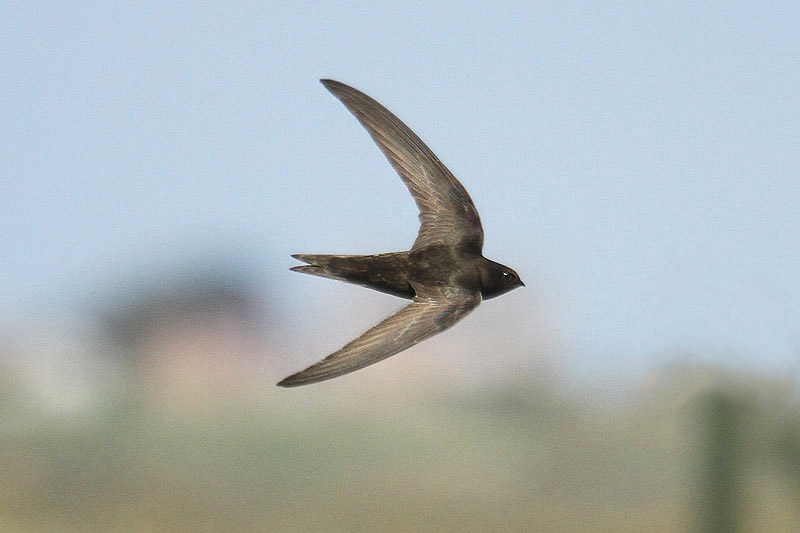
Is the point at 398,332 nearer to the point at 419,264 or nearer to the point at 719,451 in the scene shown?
the point at 419,264

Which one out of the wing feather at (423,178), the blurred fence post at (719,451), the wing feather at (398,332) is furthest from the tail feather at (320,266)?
the blurred fence post at (719,451)

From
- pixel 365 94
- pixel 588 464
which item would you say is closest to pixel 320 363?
pixel 365 94

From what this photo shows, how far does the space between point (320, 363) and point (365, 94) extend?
1.55m

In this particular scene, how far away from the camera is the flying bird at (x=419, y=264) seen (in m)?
3.62

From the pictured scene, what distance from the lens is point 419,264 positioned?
4145 millimetres

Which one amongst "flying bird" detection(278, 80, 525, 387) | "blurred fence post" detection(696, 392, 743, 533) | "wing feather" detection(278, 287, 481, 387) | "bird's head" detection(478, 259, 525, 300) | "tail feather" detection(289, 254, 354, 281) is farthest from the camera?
"blurred fence post" detection(696, 392, 743, 533)

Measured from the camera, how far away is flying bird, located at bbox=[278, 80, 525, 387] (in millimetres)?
3619

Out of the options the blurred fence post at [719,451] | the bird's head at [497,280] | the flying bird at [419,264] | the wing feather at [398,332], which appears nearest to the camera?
the wing feather at [398,332]

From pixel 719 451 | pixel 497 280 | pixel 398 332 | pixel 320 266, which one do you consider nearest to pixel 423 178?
pixel 497 280

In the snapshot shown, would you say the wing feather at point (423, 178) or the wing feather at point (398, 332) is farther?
the wing feather at point (423, 178)

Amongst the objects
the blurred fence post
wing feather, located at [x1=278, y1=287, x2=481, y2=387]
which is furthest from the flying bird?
the blurred fence post

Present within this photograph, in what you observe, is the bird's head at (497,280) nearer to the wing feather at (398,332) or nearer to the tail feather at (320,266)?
the wing feather at (398,332)

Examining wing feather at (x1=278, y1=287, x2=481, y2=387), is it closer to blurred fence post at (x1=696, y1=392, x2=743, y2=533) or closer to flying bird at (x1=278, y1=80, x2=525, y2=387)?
flying bird at (x1=278, y1=80, x2=525, y2=387)

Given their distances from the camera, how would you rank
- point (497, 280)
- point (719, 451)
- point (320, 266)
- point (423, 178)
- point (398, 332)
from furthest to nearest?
point (719, 451)
point (423, 178)
point (497, 280)
point (320, 266)
point (398, 332)
